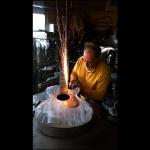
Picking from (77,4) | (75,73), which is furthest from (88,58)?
(77,4)

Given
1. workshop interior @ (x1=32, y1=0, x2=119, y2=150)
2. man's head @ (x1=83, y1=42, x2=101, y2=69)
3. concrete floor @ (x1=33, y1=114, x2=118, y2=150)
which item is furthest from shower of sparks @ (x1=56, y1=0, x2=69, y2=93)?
concrete floor @ (x1=33, y1=114, x2=118, y2=150)

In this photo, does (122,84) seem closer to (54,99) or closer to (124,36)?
(124,36)

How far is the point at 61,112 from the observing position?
119 centimetres

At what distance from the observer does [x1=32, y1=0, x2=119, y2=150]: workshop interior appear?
0.88 meters

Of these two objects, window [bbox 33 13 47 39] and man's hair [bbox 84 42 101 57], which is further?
man's hair [bbox 84 42 101 57]

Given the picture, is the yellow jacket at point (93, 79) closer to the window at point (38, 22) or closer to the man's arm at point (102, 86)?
the man's arm at point (102, 86)

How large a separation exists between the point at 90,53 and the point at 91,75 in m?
0.21

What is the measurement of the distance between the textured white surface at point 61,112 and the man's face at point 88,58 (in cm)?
15

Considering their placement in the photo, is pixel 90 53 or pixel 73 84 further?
pixel 73 84

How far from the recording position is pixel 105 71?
3.21 feet

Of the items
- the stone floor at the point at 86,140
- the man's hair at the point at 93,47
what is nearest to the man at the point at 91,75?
the man's hair at the point at 93,47

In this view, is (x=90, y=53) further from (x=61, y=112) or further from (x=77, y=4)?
(x=61, y=112)

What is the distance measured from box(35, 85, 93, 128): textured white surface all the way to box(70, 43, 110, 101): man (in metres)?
0.06

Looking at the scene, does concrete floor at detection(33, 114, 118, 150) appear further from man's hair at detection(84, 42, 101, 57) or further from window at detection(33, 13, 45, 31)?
window at detection(33, 13, 45, 31)
